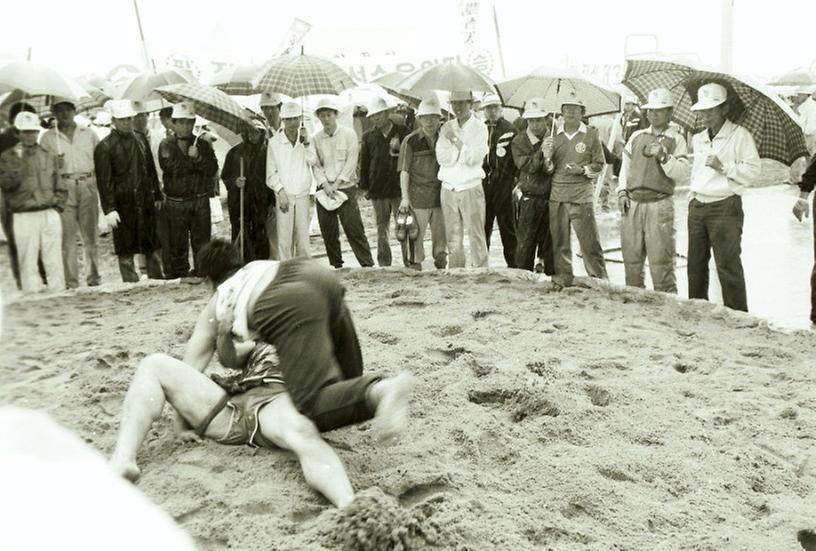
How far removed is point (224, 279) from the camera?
10.6 ft

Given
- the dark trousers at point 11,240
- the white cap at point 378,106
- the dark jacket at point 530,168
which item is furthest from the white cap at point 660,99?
the dark trousers at point 11,240

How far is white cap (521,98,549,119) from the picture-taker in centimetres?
731

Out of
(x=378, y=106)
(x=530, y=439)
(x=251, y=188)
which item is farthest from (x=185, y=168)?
(x=530, y=439)

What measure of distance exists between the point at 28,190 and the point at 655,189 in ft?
20.4

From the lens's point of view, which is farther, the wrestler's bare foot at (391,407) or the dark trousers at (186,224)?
the dark trousers at (186,224)

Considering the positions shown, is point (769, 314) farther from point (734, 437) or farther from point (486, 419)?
point (486, 419)

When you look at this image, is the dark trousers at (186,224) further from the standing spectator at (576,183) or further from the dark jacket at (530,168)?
the standing spectator at (576,183)

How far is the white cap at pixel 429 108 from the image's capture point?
301 inches

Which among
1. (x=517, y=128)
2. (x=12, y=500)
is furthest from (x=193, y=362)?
A: (x=517, y=128)

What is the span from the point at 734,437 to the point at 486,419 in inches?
45.8

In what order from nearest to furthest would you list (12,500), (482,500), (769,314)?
1. (12,500)
2. (482,500)
3. (769,314)

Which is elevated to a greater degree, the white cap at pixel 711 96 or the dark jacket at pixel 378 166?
the white cap at pixel 711 96

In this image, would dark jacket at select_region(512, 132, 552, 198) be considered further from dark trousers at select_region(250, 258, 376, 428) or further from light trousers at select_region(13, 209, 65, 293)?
light trousers at select_region(13, 209, 65, 293)

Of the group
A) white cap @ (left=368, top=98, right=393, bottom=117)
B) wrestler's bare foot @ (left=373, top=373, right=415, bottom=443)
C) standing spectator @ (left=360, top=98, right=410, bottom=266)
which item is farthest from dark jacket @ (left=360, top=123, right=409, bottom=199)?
wrestler's bare foot @ (left=373, top=373, right=415, bottom=443)
